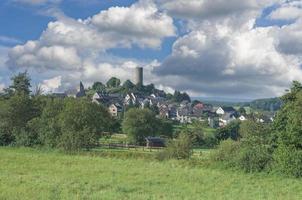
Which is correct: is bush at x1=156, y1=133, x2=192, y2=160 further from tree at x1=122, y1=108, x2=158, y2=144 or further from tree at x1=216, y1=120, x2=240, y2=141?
tree at x1=216, y1=120, x2=240, y2=141

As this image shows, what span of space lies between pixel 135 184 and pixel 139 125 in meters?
68.6

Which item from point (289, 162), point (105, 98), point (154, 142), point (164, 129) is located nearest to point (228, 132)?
point (164, 129)

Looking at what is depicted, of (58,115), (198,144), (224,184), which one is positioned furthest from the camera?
(198,144)

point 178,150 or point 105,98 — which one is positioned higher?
point 105,98

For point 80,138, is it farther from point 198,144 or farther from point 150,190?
point 198,144

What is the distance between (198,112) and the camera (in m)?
194

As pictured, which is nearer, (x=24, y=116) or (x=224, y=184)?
(x=224, y=184)

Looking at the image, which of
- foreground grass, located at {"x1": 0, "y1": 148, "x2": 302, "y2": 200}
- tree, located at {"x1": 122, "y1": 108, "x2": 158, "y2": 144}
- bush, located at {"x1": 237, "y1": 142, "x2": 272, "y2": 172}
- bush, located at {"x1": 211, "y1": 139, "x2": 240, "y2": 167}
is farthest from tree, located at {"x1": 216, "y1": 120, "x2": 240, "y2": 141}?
foreground grass, located at {"x1": 0, "y1": 148, "x2": 302, "y2": 200}

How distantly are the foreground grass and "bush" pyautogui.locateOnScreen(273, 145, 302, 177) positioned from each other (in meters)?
1.76

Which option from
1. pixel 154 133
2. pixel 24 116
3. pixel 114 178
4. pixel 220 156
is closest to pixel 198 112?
pixel 154 133

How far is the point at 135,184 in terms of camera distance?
23.5 m

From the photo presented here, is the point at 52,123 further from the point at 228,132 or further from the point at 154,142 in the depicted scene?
the point at 228,132

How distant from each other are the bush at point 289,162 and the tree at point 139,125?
60388mm

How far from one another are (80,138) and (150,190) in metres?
31.5
